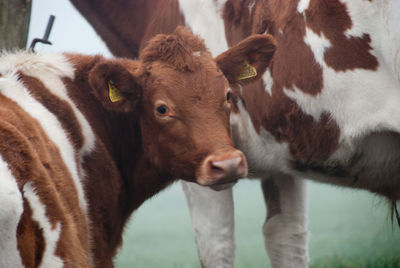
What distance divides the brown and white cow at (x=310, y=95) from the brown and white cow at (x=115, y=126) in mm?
286

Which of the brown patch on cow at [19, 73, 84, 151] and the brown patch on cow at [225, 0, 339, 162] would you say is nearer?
the brown patch on cow at [19, 73, 84, 151]

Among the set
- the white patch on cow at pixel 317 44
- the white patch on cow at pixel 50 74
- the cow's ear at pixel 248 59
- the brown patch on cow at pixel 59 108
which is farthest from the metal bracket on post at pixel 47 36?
the white patch on cow at pixel 317 44

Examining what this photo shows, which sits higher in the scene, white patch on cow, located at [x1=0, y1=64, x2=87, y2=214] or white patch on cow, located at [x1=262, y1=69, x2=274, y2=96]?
white patch on cow, located at [x1=0, y1=64, x2=87, y2=214]

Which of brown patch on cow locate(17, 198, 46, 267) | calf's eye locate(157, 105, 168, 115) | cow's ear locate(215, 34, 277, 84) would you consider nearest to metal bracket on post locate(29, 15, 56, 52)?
calf's eye locate(157, 105, 168, 115)

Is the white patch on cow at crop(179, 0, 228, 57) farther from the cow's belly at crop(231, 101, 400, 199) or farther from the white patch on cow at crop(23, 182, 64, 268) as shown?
the white patch on cow at crop(23, 182, 64, 268)

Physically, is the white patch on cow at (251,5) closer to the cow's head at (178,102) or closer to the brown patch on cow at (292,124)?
the brown patch on cow at (292,124)

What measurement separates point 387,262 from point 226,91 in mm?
3661

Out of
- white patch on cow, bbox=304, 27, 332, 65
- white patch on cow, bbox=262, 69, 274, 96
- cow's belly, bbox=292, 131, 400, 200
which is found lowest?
cow's belly, bbox=292, 131, 400, 200

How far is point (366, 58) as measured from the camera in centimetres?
366

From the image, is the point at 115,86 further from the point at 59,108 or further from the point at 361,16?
the point at 361,16

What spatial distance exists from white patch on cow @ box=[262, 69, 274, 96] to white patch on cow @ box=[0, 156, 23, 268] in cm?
209

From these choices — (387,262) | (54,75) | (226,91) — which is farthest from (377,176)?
(387,262)

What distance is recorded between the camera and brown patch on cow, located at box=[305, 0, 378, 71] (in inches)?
144

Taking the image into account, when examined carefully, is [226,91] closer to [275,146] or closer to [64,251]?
[275,146]
